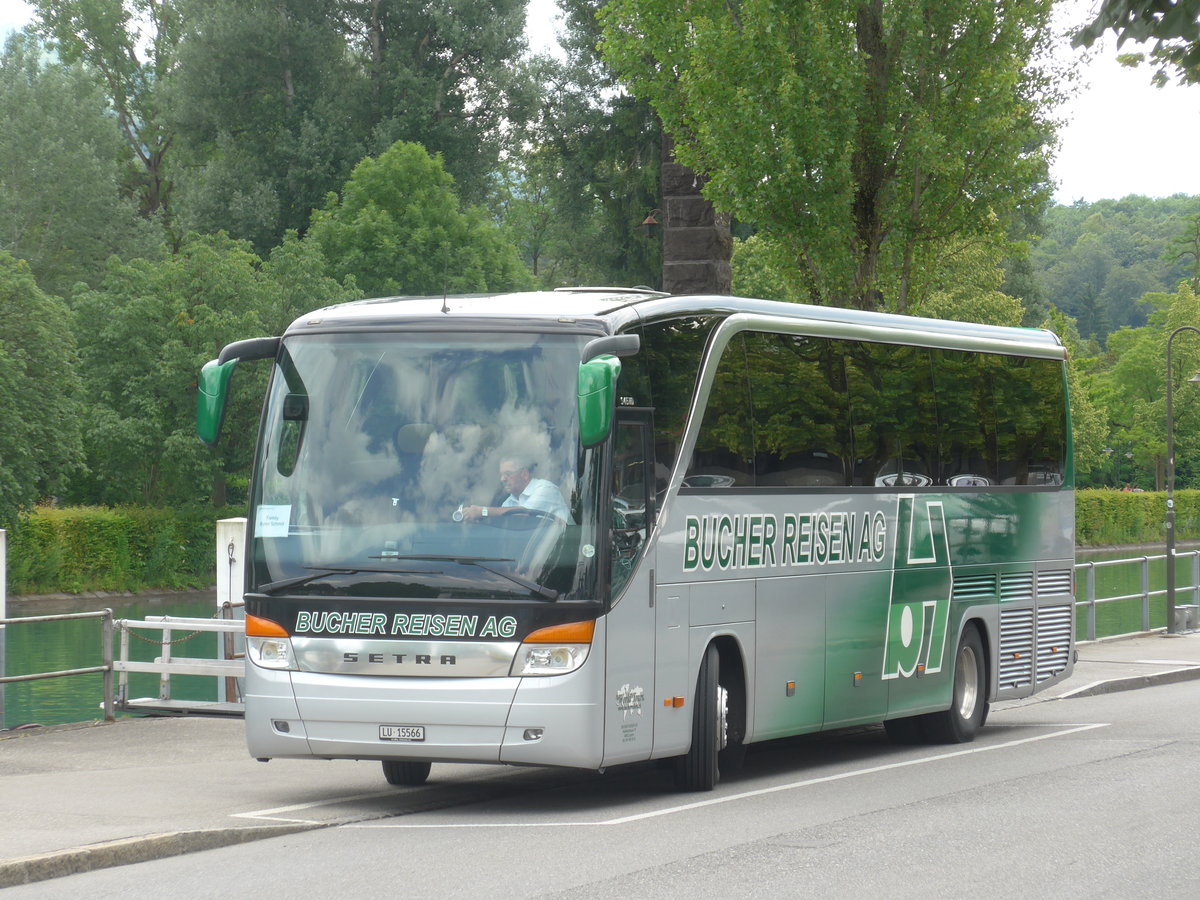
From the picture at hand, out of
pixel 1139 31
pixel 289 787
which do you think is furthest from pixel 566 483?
pixel 1139 31

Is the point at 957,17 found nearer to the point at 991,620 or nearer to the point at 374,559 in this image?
the point at 991,620

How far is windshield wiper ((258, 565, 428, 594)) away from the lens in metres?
11.0

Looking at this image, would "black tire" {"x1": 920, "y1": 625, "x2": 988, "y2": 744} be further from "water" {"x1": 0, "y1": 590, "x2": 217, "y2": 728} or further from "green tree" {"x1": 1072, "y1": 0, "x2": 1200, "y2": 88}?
"green tree" {"x1": 1072, "y1": 0, "x2": 1200, "y2": 88}

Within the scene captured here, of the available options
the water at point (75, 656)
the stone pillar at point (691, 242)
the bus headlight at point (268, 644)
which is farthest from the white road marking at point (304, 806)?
the stone pillar at point (691, 242)

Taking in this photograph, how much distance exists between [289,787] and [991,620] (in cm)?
708

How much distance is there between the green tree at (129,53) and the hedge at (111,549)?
1799 cm

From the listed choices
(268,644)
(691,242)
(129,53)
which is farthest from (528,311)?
(129,53)

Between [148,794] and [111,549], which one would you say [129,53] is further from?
[148,794]

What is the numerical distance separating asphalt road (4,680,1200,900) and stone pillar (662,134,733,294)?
6398 millimetres

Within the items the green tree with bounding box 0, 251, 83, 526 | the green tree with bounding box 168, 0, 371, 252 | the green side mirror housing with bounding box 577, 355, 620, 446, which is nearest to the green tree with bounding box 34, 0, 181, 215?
the green tree with bounding box 168, 0, 371, 252

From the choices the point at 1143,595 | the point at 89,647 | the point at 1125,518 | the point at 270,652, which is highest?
the point at 270,652

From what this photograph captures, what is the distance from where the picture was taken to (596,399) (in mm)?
10438

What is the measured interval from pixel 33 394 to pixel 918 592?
4416 centimetres

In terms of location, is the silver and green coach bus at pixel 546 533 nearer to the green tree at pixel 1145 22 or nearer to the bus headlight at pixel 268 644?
the bus headlight at pixel 268 644
